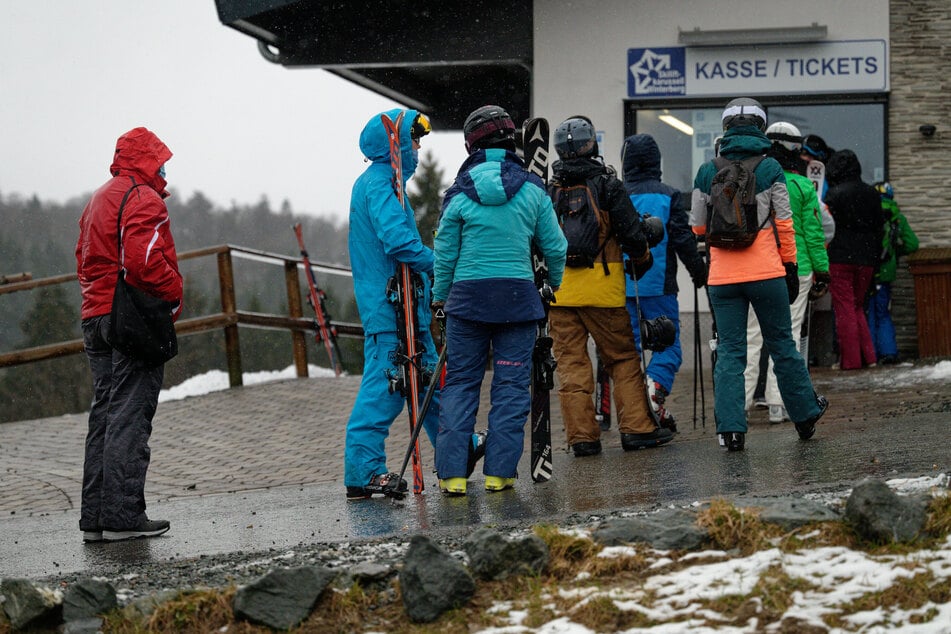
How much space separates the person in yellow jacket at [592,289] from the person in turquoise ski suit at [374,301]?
121cm

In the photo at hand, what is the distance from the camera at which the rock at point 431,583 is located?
4.16 meters

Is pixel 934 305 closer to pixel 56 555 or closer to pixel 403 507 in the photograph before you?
pixel 403 507

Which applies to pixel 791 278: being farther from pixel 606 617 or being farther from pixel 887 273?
pixel 887 273

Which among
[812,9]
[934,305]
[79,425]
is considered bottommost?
[79,425]

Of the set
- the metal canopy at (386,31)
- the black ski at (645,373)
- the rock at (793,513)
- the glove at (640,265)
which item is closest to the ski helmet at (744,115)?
the glove at (640,265)

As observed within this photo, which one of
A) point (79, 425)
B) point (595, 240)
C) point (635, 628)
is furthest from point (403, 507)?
point (79, 425)

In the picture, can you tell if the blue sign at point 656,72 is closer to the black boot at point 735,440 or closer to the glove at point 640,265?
the glove at point 640,265

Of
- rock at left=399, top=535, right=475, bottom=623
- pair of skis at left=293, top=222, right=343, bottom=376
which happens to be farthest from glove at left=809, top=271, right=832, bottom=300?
pair of skis at left=293, top=222, right=343, bottom=376

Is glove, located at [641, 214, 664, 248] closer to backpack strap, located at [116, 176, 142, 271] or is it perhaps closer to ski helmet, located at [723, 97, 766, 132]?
ski helmet, located at [723, 97, 766, 132]

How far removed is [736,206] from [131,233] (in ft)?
11.1

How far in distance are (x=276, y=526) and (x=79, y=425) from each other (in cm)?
731

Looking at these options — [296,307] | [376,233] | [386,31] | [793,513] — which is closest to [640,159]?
[376,233]

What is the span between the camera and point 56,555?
632cm

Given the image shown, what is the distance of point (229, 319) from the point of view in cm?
1448
